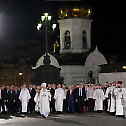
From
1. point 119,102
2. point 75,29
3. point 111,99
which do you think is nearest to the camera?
point 119,102

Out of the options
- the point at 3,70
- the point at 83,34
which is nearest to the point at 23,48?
the point at 3,70

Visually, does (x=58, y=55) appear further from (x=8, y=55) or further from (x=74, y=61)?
(x=8, y=55)

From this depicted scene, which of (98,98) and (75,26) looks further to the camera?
(75,26)

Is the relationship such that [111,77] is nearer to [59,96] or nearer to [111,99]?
[59,96]

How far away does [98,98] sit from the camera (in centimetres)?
1938

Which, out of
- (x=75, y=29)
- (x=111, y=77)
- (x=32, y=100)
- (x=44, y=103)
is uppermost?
(x=75, y=29)

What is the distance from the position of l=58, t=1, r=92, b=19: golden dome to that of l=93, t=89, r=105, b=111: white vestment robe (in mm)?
18802

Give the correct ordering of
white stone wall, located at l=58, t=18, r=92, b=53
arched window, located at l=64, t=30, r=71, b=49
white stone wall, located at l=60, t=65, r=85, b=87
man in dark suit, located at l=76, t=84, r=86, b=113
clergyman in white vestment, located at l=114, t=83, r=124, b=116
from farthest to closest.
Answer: arched window, located at l=64, t=30, r=71, b=49 < white stone wall, located at l=58, t=18, r=92, b=53 < white stone wall, located at l=60, t=65, r=85, b=87 < man in dark suit, located at l=76, t=84, r=86, b=113 < clergyman in white vestment, located at l=114, t=83, r=124, b=116

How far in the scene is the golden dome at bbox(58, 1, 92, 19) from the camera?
1443 inches

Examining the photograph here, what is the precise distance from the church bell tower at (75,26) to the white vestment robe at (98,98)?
18146mm

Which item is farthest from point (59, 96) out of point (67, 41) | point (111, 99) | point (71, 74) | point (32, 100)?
point (67, 41)

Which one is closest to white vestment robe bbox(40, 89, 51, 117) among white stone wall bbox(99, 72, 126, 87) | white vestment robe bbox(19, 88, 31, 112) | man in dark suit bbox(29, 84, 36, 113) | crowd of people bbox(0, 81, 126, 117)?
crowd of people bbox(0, 81, 126, 117)

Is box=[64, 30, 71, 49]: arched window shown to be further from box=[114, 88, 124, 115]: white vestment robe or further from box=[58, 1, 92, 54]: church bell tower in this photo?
box=[114, 88, 124, 115]: white vestment robe

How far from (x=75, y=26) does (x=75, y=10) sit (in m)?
1.84
